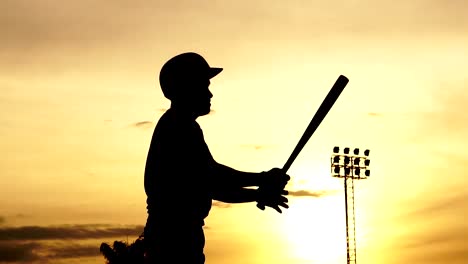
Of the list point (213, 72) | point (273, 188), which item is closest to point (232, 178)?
point (273, 188)

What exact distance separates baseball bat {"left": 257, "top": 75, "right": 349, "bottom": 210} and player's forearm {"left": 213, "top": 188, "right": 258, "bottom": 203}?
129mm

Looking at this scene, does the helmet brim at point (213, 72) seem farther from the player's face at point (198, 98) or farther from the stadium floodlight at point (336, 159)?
the stadium floodlight at point (336, 159)

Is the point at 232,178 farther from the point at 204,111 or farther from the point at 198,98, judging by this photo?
the point at 198,98

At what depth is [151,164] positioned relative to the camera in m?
10.4

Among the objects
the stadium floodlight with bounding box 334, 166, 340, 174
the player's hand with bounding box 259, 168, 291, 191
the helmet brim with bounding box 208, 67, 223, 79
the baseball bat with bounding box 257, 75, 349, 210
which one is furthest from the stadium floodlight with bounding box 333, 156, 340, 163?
the helmet brim with bounding box 208, 67, 223, 79

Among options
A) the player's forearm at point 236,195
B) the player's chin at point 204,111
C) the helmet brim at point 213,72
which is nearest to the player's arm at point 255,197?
the player's forearm at point 236,195

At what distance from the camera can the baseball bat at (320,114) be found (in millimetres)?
10344

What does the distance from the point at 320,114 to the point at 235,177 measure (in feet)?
3.70

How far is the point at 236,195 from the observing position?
34.3 feet

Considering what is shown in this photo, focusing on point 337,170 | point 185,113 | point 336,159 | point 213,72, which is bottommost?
point 185,113

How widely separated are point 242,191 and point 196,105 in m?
1.05

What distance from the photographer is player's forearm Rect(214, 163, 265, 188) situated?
407 inches

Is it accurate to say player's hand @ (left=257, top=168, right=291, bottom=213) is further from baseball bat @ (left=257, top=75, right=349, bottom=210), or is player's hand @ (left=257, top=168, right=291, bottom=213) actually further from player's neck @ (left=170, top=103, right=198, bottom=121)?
player's neck @ (left=170, top=103, right=198, bottom=121)

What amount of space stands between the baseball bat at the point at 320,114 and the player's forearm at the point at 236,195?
129 millimetres
